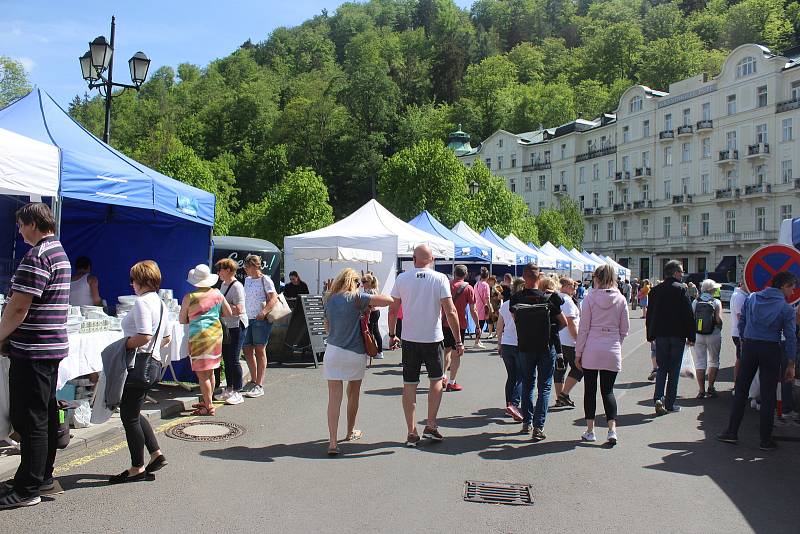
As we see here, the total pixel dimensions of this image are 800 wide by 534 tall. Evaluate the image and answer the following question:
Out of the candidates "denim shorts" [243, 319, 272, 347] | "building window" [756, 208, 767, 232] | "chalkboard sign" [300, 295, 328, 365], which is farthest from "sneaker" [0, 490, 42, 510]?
"building window" [756, 208, 767, 232]

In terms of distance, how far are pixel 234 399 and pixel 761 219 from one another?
57.4 metres

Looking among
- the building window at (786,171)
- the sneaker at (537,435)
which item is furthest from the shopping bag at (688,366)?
the building window at (786,171)

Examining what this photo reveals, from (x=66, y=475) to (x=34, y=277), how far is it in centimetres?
187

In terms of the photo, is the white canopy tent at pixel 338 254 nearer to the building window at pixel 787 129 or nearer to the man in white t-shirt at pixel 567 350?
the man in white t-shirt at pixel 567 350

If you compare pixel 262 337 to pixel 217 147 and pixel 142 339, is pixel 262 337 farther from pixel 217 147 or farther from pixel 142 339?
pixel 217 147

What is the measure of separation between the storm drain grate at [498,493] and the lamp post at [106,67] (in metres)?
9.90

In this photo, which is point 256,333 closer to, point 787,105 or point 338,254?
point 338,254

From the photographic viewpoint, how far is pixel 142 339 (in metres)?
5.09

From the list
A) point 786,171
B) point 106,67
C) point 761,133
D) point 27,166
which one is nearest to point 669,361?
point 27,166

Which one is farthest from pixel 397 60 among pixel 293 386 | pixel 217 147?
pixel 293 386

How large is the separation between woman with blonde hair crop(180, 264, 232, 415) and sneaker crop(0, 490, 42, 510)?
2875 millimetres

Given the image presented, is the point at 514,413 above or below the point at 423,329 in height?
below

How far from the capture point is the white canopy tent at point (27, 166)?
605 centimetres

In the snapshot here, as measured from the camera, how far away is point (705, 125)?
5866 centimetres
